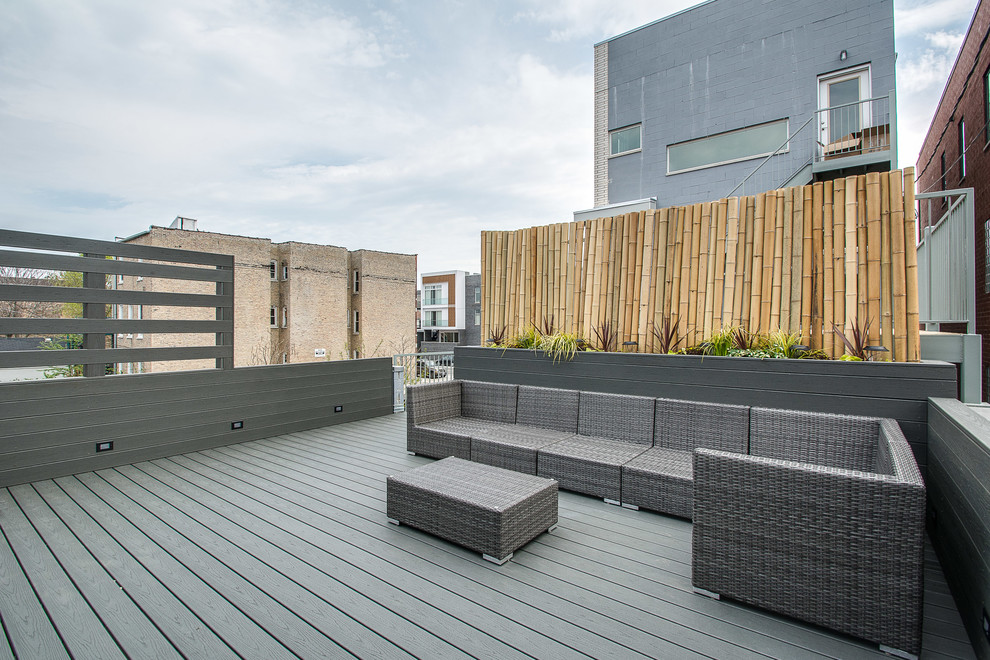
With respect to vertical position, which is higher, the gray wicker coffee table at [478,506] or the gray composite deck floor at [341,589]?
the gray wicker coffee table at [478,506]

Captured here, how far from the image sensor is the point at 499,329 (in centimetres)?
530

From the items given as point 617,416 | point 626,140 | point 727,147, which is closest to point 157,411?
point 617,416

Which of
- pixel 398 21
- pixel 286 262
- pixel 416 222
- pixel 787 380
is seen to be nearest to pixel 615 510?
pixel 787 380

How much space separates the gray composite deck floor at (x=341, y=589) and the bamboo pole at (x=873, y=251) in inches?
66.5

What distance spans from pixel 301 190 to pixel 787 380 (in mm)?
15834

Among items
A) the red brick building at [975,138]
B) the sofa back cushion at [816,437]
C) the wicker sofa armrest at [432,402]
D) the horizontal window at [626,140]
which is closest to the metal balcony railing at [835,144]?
the red brick building at [975,138]

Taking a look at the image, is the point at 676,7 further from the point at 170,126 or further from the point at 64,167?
the point at 64,167

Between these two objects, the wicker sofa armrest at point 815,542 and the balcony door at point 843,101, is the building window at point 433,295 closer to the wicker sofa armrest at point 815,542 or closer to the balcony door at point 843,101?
the balcony door at point 843,101

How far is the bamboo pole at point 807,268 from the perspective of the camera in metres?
3.46

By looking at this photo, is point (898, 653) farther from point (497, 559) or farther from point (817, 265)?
point (817, 265)

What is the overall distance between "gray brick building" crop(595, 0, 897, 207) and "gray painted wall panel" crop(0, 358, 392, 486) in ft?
23.9

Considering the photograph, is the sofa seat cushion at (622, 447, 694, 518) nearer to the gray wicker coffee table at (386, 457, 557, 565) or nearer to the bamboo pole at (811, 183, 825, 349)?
the gray wicker coffee table at (386, 457, 557, 565)

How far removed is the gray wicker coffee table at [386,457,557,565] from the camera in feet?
7.66

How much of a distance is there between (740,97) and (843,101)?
5.33 ft
